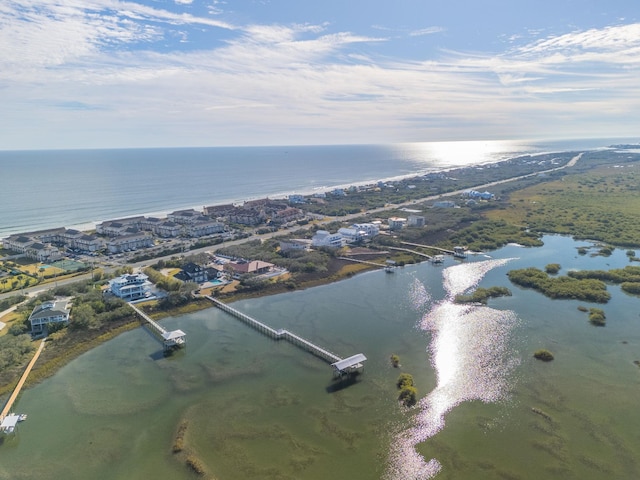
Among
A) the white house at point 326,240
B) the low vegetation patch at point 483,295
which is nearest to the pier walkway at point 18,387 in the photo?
the low vegetation patch at point 483,295

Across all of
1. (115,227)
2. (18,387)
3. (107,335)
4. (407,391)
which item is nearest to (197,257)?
(107,335)

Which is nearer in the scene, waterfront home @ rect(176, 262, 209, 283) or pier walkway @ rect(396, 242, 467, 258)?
waterfront home @ rect(176, 262, 209, 283)

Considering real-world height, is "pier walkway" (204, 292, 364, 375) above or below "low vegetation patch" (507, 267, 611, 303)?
above

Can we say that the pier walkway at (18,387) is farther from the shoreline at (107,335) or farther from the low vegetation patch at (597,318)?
the low vegetation patch at (597,318)

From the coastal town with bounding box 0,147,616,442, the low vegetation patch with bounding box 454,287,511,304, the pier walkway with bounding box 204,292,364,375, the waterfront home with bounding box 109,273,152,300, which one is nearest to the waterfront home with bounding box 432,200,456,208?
the coastal town with bounding box 0,147,616,442

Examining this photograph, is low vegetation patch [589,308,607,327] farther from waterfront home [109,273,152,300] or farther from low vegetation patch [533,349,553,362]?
waterfront home [109,273,152,300]

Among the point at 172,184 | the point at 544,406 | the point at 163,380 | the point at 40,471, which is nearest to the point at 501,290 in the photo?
the point at 544,406

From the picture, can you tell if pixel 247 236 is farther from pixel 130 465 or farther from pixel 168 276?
pixel 130 465
